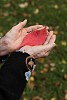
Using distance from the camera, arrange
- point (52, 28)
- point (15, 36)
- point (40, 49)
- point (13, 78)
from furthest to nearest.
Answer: point (52, 28), point (15, 36), point (40, 49), point (13, 78)

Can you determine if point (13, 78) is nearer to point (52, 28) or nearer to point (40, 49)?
point (40, 49)

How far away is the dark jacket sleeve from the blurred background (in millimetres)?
1974

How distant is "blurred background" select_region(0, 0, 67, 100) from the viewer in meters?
3.82

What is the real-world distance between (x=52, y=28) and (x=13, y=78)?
3.27 meters

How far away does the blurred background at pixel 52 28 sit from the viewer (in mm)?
3818

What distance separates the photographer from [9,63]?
6.00ft

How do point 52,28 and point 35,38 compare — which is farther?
point 52,28

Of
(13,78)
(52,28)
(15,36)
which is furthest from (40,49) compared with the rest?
(52,28)

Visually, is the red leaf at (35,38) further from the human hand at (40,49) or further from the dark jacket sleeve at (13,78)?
the dark jacket sleeve at (13,78)

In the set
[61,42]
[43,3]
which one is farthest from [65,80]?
[43,3]

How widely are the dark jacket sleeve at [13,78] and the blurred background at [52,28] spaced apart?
197 centimetres

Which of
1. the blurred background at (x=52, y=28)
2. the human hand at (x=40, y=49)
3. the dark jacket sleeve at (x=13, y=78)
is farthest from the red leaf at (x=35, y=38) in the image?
the blurred background at (x=52, y=28)

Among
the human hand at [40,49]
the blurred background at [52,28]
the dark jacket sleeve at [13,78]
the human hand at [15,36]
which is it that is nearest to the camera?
the dark jacket sleeve at [13,78]

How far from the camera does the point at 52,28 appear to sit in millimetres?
4953
